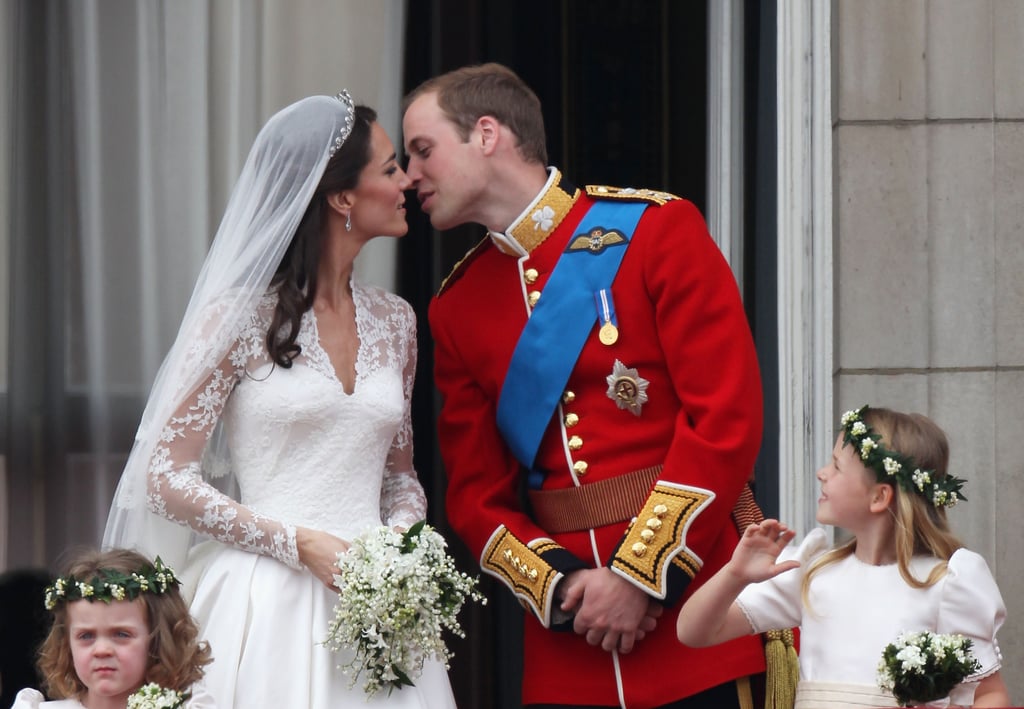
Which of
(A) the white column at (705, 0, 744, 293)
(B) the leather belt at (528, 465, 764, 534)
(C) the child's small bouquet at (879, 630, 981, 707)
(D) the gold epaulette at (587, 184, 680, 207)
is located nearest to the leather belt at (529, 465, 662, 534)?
(B) the leather belt at (528, 465, 764, 534)

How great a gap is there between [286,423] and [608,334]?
747mm

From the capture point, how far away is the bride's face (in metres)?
4.39

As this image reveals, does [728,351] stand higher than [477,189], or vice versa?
[477,189]

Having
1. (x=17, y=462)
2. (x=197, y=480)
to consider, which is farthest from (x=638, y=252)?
(x=17, y=462)

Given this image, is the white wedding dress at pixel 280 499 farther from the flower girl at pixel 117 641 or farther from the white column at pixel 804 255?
the white column at pixel 804 255

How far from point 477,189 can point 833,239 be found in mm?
1039

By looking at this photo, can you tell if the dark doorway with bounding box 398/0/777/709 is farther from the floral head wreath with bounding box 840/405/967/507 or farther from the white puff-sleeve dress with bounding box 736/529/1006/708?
the white puff-sleeve dress with bounding box 736/529/1006/708

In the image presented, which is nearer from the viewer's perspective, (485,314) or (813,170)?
(485,314)

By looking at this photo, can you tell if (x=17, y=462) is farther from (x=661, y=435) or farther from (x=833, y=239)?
(x=833, y=239)

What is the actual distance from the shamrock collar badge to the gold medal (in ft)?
0.17

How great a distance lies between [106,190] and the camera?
5.23 m

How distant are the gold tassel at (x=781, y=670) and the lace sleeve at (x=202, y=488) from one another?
1.06 m

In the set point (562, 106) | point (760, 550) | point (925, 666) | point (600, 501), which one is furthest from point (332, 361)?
point (562, 106)

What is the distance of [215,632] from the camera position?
397 cm
